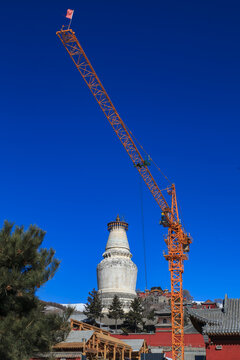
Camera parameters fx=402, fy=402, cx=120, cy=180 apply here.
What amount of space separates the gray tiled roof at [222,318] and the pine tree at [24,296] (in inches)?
418

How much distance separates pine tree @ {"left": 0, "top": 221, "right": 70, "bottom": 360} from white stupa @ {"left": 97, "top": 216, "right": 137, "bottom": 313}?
184ft

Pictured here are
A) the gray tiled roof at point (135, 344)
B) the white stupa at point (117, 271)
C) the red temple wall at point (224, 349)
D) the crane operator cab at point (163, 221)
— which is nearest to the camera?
the red temple wall at point (224, 349)

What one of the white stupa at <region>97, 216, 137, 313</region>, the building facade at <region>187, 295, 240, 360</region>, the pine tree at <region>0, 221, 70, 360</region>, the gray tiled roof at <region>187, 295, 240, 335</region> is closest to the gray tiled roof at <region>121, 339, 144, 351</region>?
the gray tiled roof at <region>187, 295, 240, 335</region>

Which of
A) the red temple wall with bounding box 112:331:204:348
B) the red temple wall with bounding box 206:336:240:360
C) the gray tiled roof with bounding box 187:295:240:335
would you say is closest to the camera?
the red temple wall with bounding box 206:336:240:360

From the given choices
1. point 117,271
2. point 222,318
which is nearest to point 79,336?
point 222,318

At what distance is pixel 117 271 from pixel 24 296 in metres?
60.5

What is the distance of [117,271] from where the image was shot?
72.8 m

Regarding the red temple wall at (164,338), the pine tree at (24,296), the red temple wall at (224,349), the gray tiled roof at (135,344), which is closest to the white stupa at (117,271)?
the red temple wall at (164,338)

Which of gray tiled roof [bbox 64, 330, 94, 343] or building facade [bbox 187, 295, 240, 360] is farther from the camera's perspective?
gray tiled roof [bbox 64, 330, 94, 343]

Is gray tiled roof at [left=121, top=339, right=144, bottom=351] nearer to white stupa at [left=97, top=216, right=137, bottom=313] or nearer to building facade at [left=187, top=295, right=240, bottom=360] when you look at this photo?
building facade at [left=187, top=295, right=240, bottom=360]

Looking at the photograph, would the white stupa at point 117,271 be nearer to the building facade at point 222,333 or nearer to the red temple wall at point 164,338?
the red temple wall at point 164,338

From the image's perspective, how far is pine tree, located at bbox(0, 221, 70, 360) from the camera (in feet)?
41.6

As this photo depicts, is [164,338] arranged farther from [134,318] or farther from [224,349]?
[224,349]

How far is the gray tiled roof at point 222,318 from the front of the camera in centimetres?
2189
